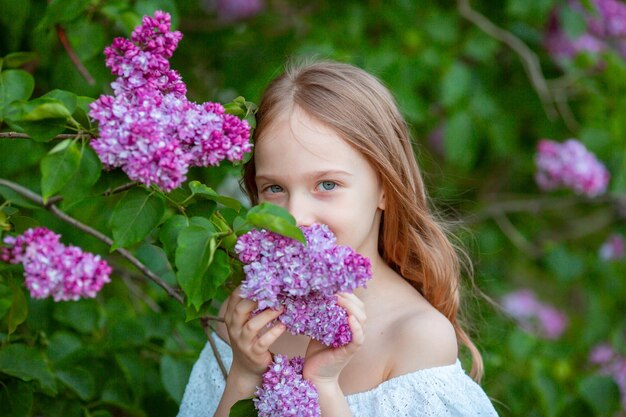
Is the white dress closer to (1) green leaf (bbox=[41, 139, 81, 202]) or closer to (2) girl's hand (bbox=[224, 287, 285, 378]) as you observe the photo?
(2) girl's hand (bbox=[224, 287, 285, 378])

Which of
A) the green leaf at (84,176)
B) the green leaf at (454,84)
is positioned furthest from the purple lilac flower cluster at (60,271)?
the green leaf at (454,84)

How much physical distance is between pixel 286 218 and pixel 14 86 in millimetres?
537

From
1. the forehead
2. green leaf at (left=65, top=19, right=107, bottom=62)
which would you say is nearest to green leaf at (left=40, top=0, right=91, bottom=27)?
green leaf at (left=65, top=19, right=107, bottom=62)

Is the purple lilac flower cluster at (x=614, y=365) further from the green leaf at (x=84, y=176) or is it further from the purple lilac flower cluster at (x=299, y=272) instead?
the green leaf at (x=84, y=176)

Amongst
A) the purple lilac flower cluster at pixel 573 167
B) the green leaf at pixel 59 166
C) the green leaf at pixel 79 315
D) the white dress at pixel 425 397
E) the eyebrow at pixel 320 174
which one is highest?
the green leaf at pixel 59 166

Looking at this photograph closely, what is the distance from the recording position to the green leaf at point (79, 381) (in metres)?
1.72

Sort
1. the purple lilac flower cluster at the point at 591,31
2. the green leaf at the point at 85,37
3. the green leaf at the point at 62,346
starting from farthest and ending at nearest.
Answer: the purple lilac flower cluster at the point at 591,31, the green leaf at the point at 85,37, the green leaf at the point at 62,346

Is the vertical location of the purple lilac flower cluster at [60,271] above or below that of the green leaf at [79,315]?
above

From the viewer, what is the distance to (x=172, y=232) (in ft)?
3.97

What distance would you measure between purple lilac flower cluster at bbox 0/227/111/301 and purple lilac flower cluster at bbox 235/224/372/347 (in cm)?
18

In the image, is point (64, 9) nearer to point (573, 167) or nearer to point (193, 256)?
point (193, 256)

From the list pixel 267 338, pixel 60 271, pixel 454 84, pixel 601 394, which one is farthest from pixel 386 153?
pixel 454 84

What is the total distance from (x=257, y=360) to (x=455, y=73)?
170cm

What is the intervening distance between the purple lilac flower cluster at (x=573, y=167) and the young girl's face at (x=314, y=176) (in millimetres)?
1574
